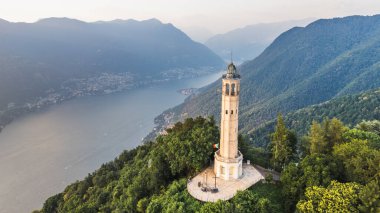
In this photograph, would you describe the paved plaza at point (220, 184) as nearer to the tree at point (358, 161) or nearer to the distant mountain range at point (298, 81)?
the tree at point (358, 161)

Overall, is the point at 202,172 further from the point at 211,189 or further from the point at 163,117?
the point at 163,117

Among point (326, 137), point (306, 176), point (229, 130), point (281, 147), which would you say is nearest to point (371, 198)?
point (306, 176)

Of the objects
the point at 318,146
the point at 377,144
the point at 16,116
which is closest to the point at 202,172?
the point at 318,146

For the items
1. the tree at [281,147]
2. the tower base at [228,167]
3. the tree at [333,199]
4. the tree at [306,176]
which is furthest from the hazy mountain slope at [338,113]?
the tree at [333,199]

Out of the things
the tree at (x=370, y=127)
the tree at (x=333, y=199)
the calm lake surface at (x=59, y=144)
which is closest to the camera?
the tree at (x=333, y=199)

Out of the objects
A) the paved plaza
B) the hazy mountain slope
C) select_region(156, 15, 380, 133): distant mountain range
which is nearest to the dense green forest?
the paved plaza
